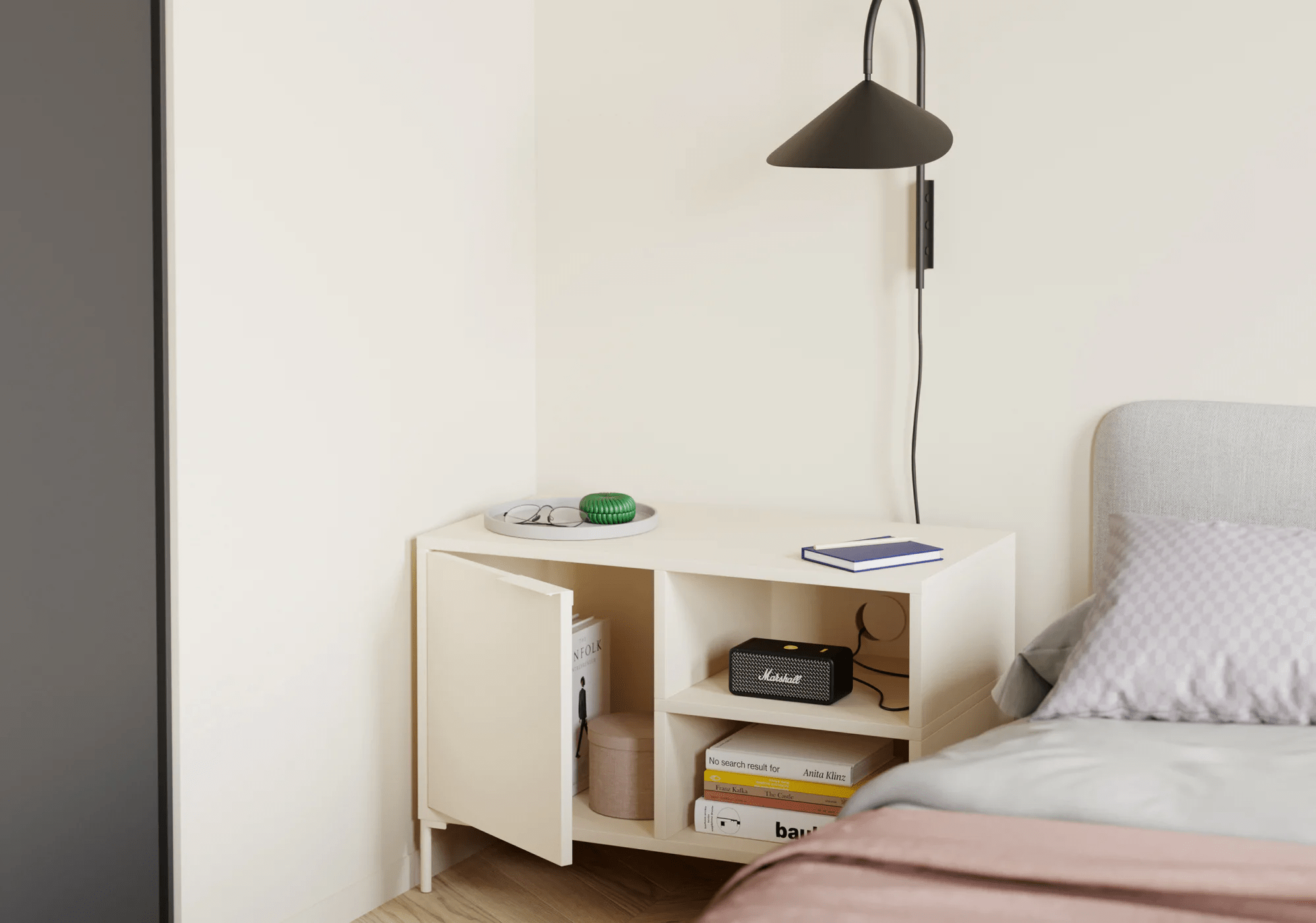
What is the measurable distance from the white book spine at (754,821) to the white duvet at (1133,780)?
22.8 inches

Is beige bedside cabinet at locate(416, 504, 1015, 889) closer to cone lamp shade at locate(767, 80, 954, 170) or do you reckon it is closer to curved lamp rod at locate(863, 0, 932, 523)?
curved lamp rod at locate(863, 0, 932, 523)

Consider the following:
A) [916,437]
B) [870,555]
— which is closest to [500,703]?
[870,555]

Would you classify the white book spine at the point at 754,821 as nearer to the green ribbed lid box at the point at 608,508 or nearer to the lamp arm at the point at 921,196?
the green ribbed lid box at the point at 608,508

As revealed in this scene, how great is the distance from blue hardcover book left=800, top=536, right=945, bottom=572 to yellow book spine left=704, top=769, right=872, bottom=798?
38cm

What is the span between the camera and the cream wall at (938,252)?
85.9 inches

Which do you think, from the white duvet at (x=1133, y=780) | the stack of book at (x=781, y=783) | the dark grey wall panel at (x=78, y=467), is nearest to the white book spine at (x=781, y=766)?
the stack of book at (x=781, y=783)

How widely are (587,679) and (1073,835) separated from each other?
1283 millimetres

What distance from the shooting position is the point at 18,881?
1.70 meters

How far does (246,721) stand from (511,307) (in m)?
1.09

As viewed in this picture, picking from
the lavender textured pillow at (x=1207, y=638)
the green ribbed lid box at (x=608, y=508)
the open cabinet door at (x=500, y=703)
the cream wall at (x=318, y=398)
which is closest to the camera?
the lavender textured pillow at (x=1207, y=638)

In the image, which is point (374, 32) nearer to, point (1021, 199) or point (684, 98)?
point (684, 98)

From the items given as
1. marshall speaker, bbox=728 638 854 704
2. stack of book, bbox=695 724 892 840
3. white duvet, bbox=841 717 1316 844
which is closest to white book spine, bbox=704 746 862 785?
stack of book, bbox=695 724 892 840

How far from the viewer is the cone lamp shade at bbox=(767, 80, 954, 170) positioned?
6.77ft

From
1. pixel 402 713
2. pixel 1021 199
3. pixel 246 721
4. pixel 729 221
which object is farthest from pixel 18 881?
pixel 1021 199
